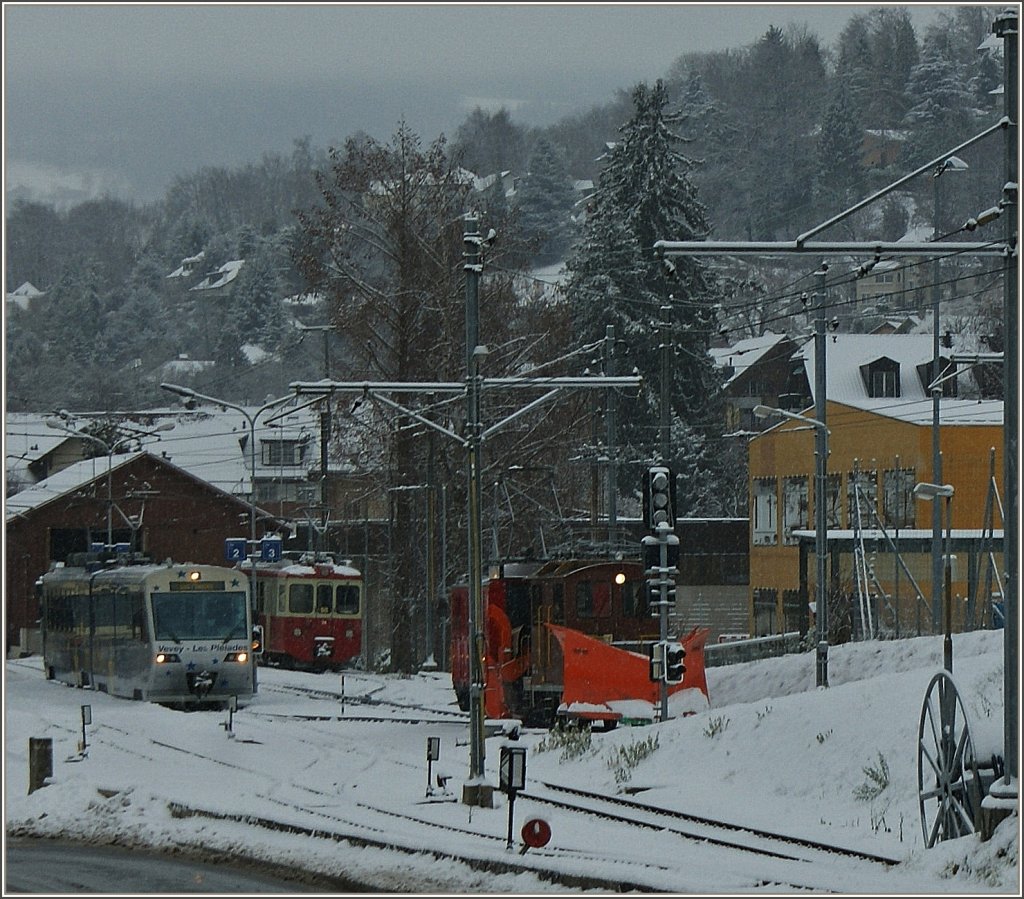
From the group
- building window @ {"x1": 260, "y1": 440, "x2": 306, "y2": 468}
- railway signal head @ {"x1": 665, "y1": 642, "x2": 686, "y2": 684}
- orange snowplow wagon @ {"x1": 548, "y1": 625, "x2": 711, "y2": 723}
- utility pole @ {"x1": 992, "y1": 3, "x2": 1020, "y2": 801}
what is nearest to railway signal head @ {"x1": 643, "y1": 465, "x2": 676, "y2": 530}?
railway signal head @ {"x1": 665, "y1": 642, "x2": 686, "y2": 684}

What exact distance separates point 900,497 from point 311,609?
18494mm

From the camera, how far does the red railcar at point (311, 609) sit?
54.6 meters

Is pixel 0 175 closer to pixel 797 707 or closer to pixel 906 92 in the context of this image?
A: pixel 797 707

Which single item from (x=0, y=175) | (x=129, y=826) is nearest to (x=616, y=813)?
(x=129, y=826)

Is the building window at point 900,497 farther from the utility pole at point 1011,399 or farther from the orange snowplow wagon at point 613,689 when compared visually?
the utility pole at point 1011,399

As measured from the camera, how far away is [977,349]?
83.1 meters

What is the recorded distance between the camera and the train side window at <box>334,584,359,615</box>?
54.9 meters

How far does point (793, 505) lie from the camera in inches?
2704

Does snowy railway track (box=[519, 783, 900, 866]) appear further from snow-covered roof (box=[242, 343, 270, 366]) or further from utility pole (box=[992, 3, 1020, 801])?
snow-covered roof (box=[242, 343, 270, 366])

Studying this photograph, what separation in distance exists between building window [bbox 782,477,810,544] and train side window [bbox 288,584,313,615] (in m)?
19.0

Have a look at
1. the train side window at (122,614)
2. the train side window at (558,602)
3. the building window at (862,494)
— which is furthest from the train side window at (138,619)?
the building window at (862,494)

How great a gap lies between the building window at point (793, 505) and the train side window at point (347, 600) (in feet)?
58.7

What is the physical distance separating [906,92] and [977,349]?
120m

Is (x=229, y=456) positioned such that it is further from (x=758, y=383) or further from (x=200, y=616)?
(x=200, y=616)
